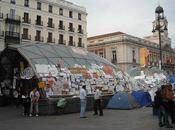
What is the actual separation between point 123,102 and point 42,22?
3694 cm

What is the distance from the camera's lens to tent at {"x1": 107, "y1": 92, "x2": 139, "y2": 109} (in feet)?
71.5

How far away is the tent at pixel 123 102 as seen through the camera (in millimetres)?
21788

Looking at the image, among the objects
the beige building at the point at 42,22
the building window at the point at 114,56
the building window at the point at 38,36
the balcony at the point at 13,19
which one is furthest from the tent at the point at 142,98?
the building window at the point at 114,56

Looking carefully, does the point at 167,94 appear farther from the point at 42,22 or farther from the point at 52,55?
the point at 42,22

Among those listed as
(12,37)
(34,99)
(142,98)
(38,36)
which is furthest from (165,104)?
(38,36)

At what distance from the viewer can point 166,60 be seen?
283 ft

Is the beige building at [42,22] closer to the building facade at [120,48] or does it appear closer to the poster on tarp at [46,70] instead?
the building facade at [120,48]

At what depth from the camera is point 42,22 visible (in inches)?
2207

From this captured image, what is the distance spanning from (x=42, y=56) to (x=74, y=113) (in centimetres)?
497

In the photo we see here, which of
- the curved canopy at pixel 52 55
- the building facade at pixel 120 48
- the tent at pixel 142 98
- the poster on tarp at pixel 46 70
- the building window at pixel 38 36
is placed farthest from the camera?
the building facade at pixel 120 48

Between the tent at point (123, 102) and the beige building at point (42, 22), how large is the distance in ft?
100

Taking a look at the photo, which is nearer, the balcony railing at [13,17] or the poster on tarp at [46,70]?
the poster on tarp at [46,70]

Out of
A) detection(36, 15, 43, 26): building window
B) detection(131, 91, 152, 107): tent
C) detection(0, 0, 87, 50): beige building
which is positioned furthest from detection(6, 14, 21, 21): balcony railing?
detection(131, 91, 152, 107): tent

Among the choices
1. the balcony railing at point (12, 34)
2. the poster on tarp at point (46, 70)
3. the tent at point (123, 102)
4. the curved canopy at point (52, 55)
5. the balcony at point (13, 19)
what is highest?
the balcony at point (13, 19)
